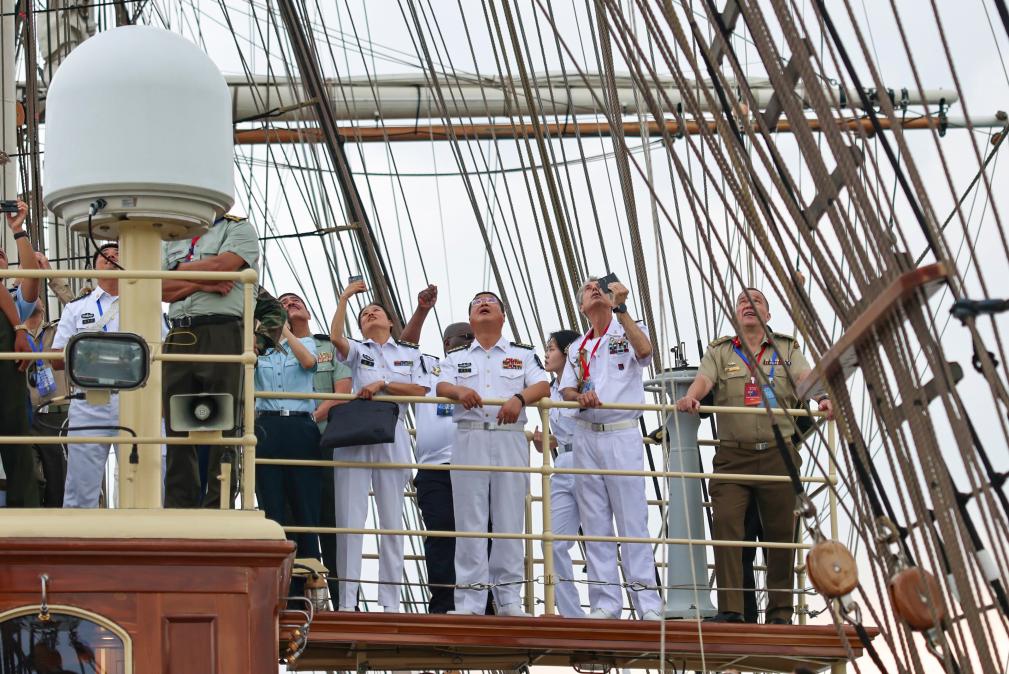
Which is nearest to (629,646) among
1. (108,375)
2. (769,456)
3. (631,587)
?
(631,587)

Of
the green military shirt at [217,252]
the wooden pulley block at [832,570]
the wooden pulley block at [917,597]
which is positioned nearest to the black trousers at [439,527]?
the green military shirt at [217,252]

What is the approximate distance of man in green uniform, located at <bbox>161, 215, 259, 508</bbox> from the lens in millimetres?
8578

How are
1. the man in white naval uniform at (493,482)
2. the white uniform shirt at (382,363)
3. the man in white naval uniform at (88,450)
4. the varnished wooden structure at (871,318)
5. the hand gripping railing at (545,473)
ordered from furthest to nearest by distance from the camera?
1. the white uniform shirt at (382,363)
2. the man in white naval uniform at (493,482)
3. the hand gripping railing at (545,473)
4. the man in white naval uniform at (88,450)
5. the varnished wooden structure at (871,318)

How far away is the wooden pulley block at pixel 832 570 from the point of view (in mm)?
6191

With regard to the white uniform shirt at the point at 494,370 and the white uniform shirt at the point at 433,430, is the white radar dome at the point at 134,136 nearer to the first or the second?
the white uniform shirt at the point at 494,370

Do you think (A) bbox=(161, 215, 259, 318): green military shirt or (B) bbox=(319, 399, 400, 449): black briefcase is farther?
(B) bbox=(319, 399, 400, 449): black briefcase

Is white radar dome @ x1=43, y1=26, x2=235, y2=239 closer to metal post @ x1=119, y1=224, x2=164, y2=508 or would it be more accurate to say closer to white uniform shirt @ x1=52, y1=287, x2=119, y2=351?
metal post @ x1=119, y1=224, x2=164, y2=508

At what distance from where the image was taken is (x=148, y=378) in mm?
7703

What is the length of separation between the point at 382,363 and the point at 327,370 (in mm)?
337

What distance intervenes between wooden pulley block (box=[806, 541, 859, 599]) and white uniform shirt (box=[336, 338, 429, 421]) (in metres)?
4.34

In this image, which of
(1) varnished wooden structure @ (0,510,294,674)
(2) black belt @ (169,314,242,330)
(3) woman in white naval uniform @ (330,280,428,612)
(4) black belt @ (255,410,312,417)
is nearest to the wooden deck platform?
(3) woman in white naval uniform @ (330,280,428,612)

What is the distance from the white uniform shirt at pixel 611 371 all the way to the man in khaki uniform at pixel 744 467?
1.15 ft

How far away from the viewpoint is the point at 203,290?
357 inches

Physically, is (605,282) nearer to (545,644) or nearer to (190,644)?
(545,644)
